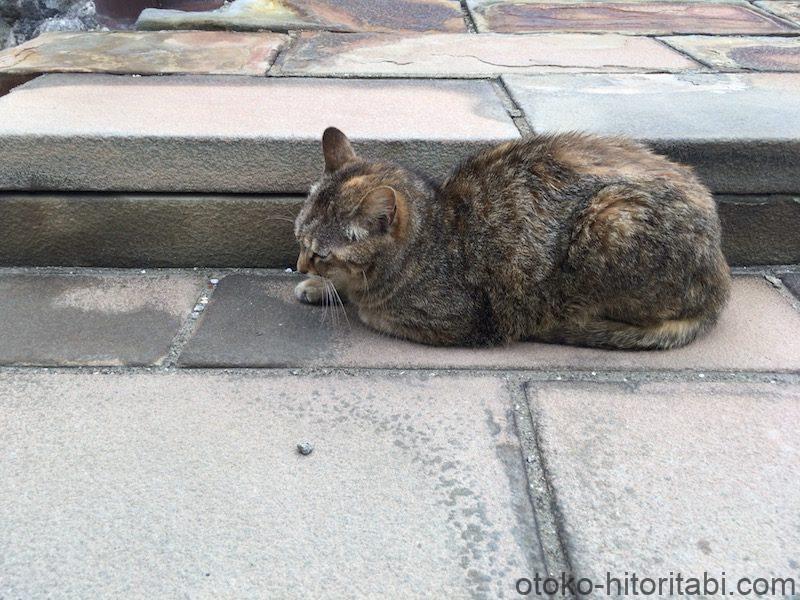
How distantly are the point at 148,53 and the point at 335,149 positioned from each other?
74.5 inches

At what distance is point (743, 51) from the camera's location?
4.22 m

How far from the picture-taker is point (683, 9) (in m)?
5.23

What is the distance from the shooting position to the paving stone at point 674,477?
1727 millimetres

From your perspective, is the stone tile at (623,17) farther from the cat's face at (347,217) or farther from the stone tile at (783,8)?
the cat's face at (347,217)

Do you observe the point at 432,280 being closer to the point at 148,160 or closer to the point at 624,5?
the point at 148,160

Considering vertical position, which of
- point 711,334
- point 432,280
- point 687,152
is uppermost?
point 687,152

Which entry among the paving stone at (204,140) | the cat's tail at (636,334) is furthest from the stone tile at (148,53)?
the cat's tail at (636,334)

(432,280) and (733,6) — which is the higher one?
(733,6)

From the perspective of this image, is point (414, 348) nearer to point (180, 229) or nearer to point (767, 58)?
point (180, 229)

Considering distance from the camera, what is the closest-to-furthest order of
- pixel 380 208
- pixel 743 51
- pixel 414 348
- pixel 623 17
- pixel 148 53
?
pixel 380 208 < pixel 414 348 < pixel 148 53 < pixel 743 51 < pixel 623 17

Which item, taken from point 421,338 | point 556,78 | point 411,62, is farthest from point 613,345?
point 411,62

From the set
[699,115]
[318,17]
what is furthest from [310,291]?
[318,17]

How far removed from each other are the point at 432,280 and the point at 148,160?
127cm

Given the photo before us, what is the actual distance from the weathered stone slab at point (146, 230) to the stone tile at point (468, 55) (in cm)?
113
